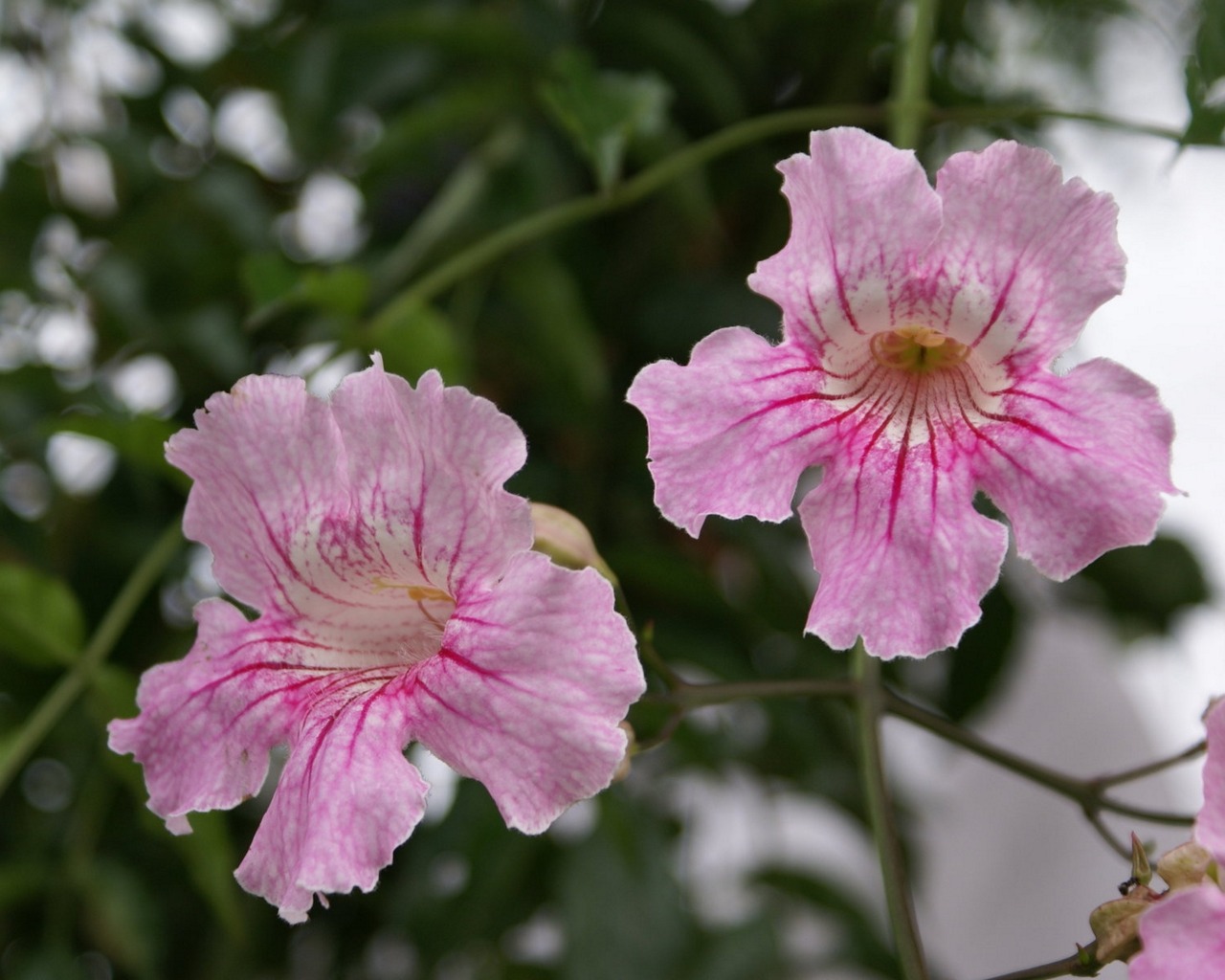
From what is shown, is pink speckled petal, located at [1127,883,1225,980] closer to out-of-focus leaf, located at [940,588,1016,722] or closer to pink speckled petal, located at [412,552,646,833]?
pink speckled petal, located at [412,552,646,833]

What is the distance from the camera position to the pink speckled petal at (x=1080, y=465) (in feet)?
1.21

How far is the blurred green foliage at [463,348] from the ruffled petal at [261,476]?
26cm

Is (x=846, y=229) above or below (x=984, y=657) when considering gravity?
above

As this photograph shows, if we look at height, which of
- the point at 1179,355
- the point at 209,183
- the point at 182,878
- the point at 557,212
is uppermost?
the point at 557,212

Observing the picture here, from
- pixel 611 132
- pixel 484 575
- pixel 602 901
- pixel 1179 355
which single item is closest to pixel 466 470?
pixel 484 575

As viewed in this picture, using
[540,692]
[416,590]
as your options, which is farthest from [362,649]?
[540,692]

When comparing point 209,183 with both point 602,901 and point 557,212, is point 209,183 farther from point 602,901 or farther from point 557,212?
point 602,901

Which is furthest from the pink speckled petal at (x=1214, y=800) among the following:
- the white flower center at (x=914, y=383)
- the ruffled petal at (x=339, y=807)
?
the ruffled petal at (x=339, y=807)

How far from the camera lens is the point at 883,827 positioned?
455 millimetres

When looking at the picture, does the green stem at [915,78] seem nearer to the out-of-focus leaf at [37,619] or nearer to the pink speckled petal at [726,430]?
the pink speckled petal at [726,430]

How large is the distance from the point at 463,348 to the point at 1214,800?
24.6 inches

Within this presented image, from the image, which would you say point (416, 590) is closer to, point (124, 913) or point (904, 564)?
point (904, 564)

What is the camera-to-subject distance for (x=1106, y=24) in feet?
4.03

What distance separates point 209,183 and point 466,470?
0.65 meters
